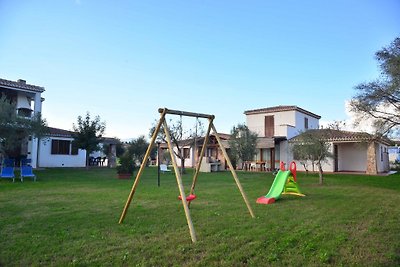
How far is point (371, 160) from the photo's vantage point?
22.9m

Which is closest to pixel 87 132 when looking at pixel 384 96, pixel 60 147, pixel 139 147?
pixel 60 147

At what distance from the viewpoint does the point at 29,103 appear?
2508cm

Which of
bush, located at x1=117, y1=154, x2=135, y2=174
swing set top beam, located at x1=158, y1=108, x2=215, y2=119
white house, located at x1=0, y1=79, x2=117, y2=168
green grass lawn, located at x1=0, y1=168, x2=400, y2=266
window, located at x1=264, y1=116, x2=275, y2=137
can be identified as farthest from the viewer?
window, located at x1=264, y1=116, x2=275, y2=137

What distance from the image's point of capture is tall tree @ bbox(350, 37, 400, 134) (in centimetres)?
1312

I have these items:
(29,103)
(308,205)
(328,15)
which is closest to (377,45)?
(328,15)

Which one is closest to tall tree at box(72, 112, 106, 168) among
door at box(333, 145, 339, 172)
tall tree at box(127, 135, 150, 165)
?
tall tree at box(127, 135, 150, 165)

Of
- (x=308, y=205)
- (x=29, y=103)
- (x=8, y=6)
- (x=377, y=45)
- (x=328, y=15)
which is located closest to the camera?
(x=8, y=6)

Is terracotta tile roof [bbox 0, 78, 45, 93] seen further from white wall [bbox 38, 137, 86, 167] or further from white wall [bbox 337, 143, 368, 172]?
white wall [bbox 337, 143, 368, 172]

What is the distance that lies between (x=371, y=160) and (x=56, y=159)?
87.2 feet

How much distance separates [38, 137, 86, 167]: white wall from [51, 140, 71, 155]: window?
0.94ft

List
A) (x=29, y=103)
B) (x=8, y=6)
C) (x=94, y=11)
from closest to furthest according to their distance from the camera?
(x=8, y=6)
(x=94, y=11)
(x=29, y=103)

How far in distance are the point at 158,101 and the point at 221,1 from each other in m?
5.42

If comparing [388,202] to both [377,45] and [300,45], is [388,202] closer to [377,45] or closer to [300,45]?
[300,45]

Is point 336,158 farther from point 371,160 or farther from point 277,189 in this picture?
point 277,189
